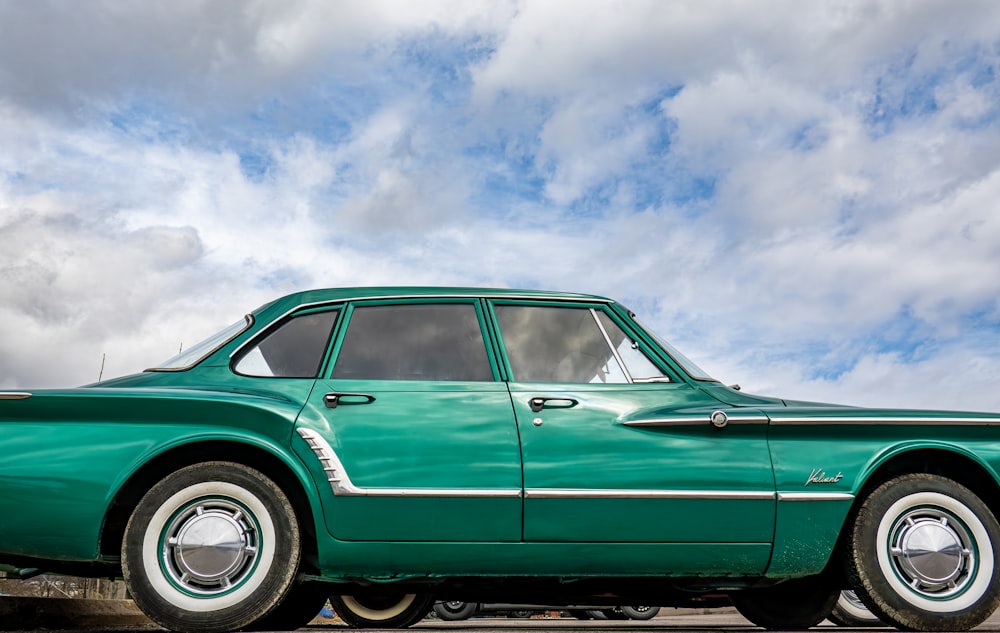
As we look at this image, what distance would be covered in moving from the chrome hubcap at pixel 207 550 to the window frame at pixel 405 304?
0.79 m

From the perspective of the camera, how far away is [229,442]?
397cm

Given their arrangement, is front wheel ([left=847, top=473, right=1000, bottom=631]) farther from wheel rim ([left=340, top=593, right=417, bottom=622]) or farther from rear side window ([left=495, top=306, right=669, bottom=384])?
wheel rim ([left=340, top=593, right=417, bottom=622])

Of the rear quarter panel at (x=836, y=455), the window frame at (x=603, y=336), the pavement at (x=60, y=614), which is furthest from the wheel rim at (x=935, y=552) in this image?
the pavement at (x=60, y=614)

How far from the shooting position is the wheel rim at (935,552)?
4.13 metres

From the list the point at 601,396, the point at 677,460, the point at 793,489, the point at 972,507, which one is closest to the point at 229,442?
the point at 601,396

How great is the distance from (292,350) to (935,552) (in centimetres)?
319

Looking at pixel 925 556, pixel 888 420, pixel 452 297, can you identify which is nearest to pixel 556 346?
pixel 452 297

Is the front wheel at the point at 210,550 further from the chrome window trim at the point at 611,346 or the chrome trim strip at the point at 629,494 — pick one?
the chrome window trim at the point at 611,346

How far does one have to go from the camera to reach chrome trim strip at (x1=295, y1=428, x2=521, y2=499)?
3.88 meters

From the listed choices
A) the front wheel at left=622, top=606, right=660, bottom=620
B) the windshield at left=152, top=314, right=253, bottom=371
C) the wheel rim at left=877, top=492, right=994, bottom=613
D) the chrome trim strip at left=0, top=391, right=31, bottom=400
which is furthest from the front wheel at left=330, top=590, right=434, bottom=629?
the front wheel at left=622, top=606, right=660, bottom=620

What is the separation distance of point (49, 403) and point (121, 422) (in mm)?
328

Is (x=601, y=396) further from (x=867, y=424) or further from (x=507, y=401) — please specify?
(x=867, y=424)

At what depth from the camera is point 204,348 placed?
438 centimetres

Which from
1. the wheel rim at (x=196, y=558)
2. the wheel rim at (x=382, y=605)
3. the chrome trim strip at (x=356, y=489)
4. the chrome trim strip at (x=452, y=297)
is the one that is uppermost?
the chrome trim strip at (x=452, y=297)
